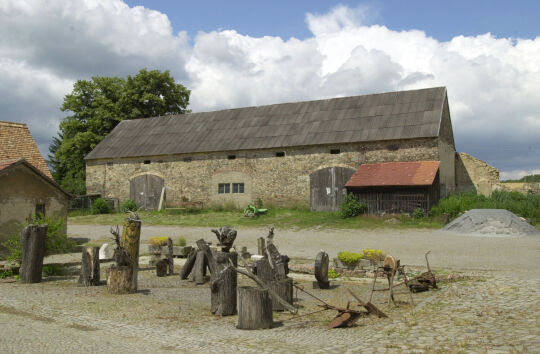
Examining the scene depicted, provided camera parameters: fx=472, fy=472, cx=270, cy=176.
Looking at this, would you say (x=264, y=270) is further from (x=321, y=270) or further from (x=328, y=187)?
(x=328, y=187)

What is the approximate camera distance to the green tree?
39.9 m

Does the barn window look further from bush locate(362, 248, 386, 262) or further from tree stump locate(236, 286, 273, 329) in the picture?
tree stump locate(236, 286, 273, 329)

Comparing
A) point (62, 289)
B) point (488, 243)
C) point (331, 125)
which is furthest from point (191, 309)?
point (331, 125)

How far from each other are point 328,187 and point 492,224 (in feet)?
32.6

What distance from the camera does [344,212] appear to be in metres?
23.6

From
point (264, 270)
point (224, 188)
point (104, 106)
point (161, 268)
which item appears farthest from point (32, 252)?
point (104, 106)

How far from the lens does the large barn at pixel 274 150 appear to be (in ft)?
84.6

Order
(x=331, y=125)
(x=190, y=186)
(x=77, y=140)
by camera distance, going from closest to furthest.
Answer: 1. (x=331, y=125)
2. (x=190, y=186)
3. (x=77, y=140)

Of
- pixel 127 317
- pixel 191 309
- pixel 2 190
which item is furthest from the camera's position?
pixel 2 190

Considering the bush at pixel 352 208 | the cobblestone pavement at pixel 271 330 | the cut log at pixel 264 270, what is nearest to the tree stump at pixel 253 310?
the cobblestone pavement at pixel 271 330

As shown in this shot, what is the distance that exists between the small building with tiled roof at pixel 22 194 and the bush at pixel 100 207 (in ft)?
41.7

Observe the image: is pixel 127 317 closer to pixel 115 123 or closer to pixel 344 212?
pixel 344 212

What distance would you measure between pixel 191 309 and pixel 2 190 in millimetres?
10149

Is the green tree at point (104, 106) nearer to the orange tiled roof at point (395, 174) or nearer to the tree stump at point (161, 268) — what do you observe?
the orange tiled roof at point (395, 174)
